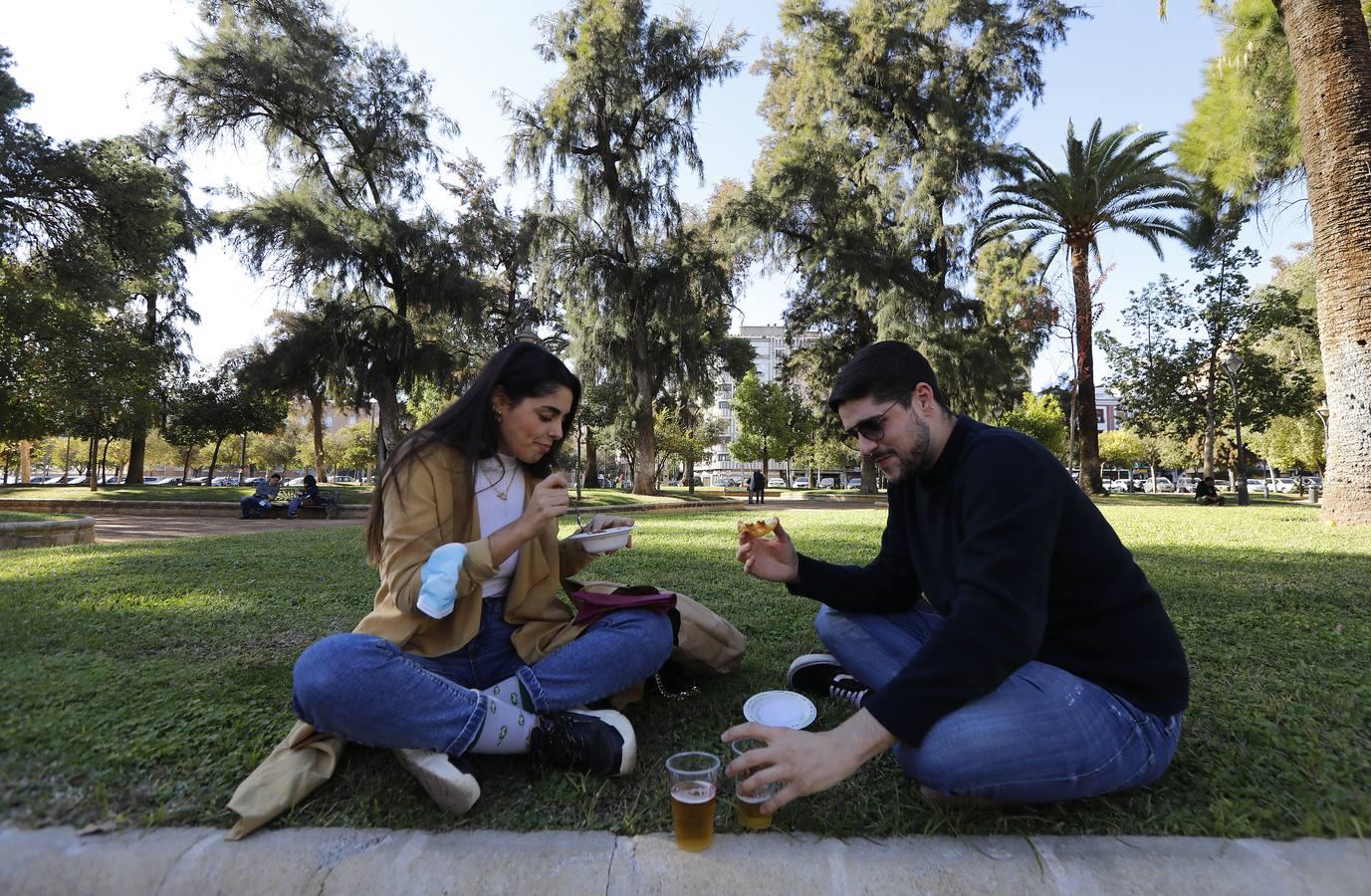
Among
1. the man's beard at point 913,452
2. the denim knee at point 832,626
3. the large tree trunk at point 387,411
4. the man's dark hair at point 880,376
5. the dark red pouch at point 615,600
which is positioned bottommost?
the denim knee at point 832,626

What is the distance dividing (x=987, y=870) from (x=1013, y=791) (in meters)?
0.19

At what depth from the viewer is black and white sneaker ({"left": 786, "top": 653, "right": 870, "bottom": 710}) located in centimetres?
266

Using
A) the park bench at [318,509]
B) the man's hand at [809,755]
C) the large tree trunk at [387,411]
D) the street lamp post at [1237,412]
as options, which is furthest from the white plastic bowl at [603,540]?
the street lamp post at [1237,412]

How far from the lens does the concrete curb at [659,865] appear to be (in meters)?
1.62

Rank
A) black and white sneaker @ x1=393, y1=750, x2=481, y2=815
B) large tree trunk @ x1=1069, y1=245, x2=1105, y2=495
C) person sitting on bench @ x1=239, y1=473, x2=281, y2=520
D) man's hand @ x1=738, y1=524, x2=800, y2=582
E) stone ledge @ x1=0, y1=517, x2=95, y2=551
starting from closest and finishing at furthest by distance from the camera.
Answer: black and white sneaker @ x1=393, y1=750, x2=481, y2=815
man's hand @ x1=738, y1=524, x2=800, y2=582
stone ledge @ x1=0, y1=517, x2=95, y2=551
person sitting on bench @ x1=239, y1=473, x2=281, y2=520
large tree trunk @ x1=1069, y1=245, x2=1105, y2=495

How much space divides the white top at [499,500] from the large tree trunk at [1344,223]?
1083cm

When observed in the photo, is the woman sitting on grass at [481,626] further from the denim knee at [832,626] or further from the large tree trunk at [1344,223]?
the large tree trunk at [1344,223]

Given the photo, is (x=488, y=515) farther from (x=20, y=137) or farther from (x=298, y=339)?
(x=298, y=339)

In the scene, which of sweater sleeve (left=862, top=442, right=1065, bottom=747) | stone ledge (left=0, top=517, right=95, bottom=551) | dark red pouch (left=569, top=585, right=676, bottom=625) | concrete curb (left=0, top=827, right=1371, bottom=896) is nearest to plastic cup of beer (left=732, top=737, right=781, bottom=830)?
concrete curb (left=0, top=827, right=1371, bottom=896)

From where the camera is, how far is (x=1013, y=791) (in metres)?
1.72

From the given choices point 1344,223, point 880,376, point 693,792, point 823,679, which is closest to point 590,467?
point 1344,223

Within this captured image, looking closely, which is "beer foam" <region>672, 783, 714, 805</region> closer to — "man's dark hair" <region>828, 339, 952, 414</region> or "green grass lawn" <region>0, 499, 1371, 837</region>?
"green grass lawn" <region>0, 499, 1371, 837</region>

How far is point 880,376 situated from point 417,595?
151 centimetres

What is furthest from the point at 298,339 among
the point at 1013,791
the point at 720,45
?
the point at 1013,791
